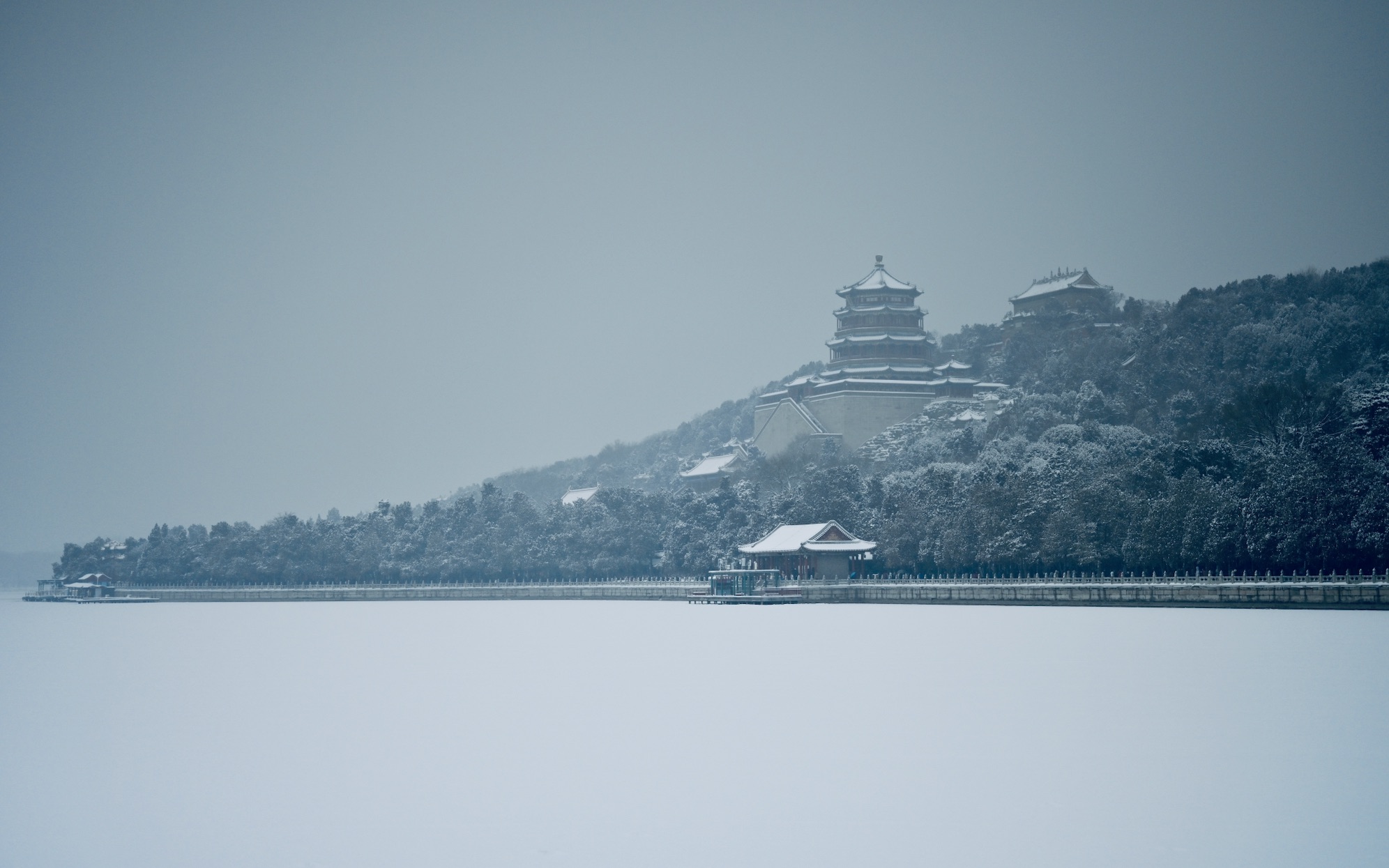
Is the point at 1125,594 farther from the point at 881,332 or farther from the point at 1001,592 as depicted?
the point at 881,332

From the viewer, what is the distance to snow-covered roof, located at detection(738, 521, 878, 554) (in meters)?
54.0

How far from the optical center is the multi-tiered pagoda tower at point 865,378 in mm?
80812

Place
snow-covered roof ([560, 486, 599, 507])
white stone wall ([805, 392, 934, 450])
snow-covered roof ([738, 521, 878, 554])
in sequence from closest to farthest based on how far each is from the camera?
snow-covered roof ([738, 521, 878, 554]), white stone wall ([805, 392, 934, 450]), snow-covered roof ([560, 486, 599, 507])

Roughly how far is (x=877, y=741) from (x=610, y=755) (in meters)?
3.19

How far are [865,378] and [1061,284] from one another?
1472 centimetres

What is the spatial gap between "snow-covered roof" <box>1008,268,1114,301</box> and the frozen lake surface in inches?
2225

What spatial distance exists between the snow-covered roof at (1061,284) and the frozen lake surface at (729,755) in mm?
56518

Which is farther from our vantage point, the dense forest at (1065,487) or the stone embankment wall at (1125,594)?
the dense forest at (1065,487)

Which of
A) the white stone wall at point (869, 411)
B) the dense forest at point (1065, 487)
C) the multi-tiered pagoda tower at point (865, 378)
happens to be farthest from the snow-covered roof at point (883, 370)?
the dense forest at point (1065, 487)

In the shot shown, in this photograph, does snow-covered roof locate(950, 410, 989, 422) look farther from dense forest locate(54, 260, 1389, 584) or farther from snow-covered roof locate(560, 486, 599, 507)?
snow-covered roof locate(560, 486, 599, 507)

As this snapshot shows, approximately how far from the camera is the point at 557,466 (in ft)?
407

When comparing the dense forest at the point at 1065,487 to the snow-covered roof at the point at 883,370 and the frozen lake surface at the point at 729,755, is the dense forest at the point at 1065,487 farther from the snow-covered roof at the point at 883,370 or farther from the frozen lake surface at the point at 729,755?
the frozen lake surface at the point at 729,755

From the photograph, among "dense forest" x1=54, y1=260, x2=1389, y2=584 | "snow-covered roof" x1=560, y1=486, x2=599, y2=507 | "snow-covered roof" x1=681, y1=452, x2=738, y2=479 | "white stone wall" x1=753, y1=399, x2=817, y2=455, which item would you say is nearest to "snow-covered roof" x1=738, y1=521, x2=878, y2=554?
"dense forest" x1=54, y1=260, x2=1389, y2=584

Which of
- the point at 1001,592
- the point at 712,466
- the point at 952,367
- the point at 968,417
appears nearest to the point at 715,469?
the point at 712,466
